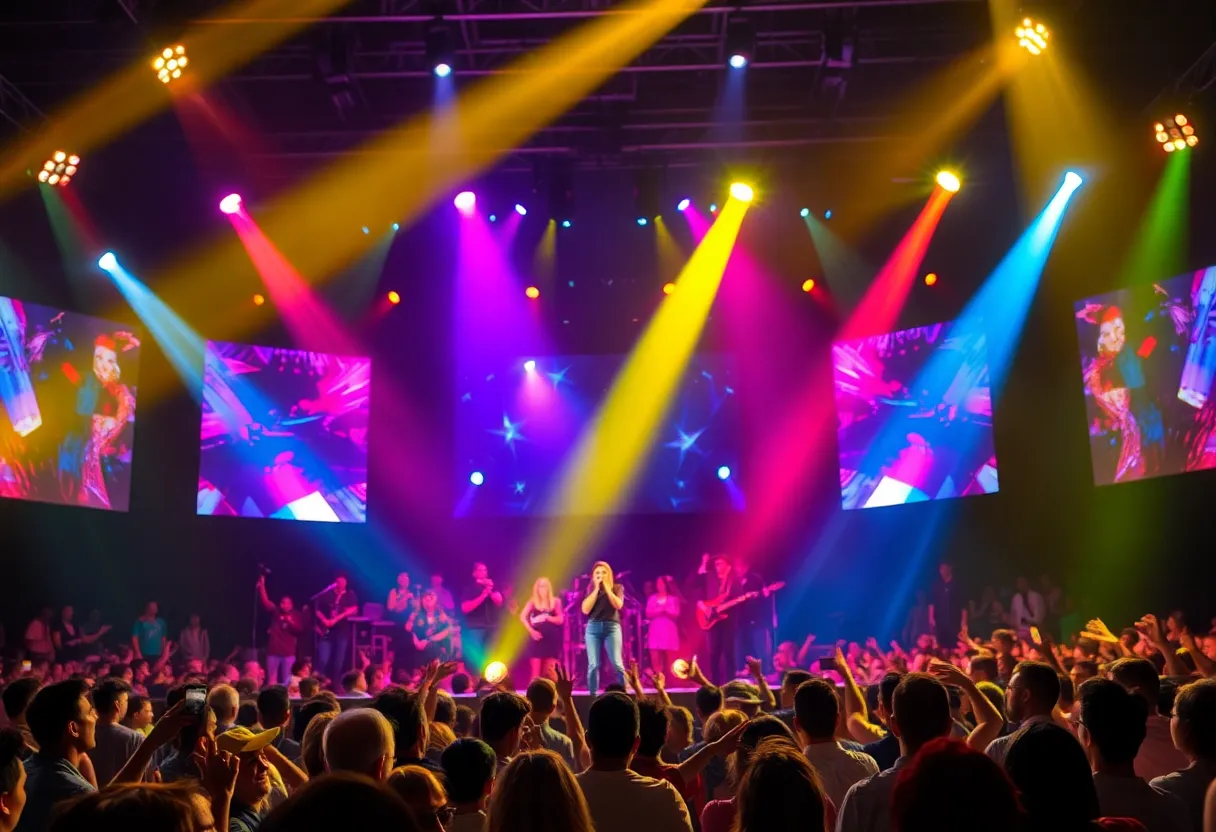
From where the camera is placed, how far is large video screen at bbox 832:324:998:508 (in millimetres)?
14117

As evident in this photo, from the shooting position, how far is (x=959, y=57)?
1147 centimetres

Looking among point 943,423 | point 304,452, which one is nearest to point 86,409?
point 304,452

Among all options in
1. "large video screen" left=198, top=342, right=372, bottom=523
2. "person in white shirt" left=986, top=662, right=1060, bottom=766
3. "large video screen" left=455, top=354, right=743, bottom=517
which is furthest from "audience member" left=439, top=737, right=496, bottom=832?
"large video screen" left=455, top=354, right=743, bottom=517

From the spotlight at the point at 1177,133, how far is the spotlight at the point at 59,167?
11969mm

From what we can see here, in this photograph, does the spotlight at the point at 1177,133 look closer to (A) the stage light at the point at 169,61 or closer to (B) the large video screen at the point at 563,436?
(B) the large video screen at the point at 563,436

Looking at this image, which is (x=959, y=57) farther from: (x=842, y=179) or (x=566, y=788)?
(x=566, y=788)

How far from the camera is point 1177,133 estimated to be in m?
11.1

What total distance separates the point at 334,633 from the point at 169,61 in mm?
7485

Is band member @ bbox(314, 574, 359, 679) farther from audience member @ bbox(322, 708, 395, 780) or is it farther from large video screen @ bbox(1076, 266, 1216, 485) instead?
audience member @ bbox(322, 708, 395, 780)

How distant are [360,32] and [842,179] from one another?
6720 mm

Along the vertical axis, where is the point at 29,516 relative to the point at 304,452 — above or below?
below

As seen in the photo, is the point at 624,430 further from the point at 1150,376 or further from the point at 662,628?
the point at 1150,376

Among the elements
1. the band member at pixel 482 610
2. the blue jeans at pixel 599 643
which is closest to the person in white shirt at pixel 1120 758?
the blue jeans at pixel 599 643

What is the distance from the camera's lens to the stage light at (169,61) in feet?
33.8
